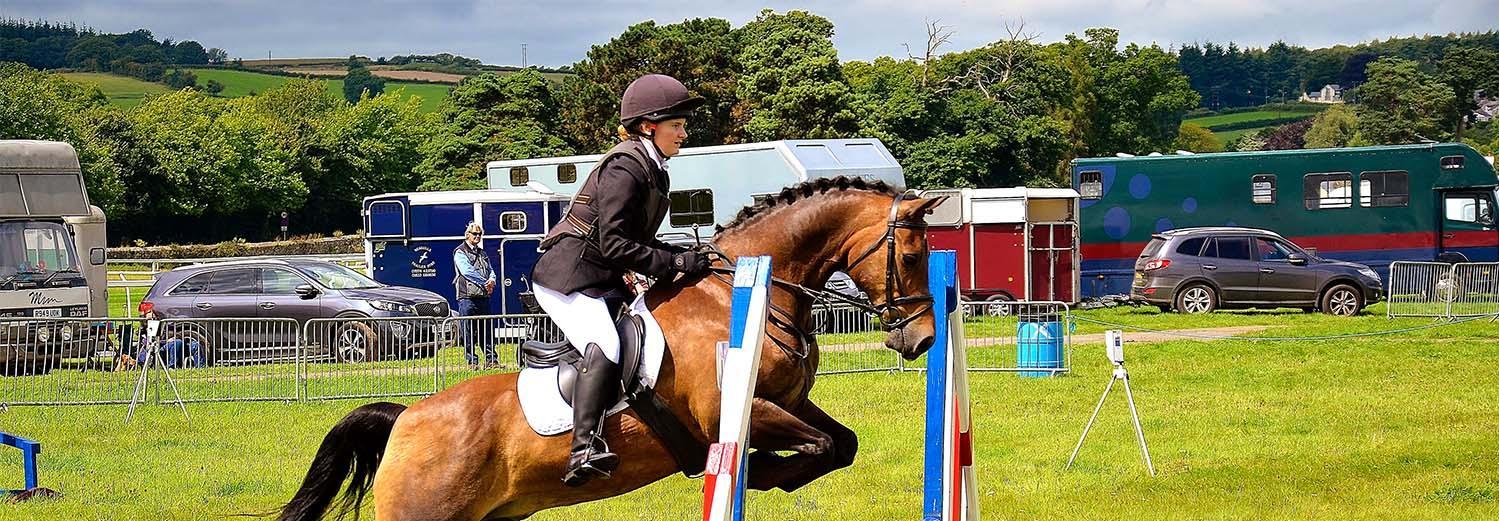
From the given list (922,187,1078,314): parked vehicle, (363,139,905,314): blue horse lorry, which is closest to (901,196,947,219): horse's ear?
(363,139,905,314): blue horse lorry

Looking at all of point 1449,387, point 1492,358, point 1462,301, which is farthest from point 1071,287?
point 1449,387

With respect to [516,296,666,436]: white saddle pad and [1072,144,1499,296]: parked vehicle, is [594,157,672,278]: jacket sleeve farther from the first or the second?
[1072,144,1499,296]: parked vehicle

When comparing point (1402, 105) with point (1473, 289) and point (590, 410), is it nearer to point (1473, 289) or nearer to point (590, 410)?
point (1473, 289)

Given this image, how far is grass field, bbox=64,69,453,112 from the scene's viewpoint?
137875 mm

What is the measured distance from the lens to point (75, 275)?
21.5 meters

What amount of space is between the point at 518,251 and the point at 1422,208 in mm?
17729

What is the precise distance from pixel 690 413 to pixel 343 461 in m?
1.72

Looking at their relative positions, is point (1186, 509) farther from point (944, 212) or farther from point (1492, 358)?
point (944, 212)

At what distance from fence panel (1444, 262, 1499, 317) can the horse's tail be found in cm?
2079

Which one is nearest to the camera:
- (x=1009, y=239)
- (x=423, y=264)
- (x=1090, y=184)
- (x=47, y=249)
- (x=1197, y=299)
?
(x=47, y=249)

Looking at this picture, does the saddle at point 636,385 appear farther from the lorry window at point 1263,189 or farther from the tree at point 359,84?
the tree at point 359,84

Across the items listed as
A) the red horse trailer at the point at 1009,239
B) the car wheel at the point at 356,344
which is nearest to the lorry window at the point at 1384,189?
the red horse trailer at the point at 1009,239

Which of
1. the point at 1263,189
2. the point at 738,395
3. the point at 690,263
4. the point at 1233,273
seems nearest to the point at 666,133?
the point at 690,263

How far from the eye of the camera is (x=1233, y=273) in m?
26.2
